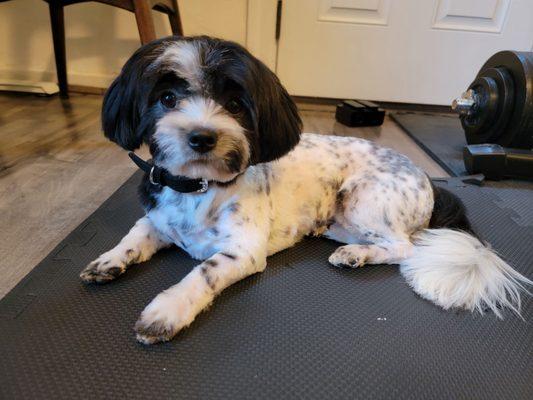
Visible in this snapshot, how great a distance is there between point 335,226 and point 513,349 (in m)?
0.59

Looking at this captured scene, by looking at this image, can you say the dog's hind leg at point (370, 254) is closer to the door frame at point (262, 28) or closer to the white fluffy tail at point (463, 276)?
the white fluffy tail at point (463, 276)

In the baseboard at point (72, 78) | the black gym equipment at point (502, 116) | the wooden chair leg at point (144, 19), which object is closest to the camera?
the black gym equipment at point (502, 116)

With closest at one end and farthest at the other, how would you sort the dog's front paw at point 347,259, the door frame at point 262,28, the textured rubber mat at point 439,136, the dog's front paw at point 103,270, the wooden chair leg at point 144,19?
the dog's front paw at point 103,270, the dog's front paw at point 347,259, the wooden chair leg at point 144,19, the textured rubber mat at point 439,136, the door frame at point 262,28

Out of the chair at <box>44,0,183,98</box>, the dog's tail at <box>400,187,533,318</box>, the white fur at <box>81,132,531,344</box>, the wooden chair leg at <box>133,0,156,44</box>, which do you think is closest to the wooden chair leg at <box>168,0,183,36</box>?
the chair at <box>44,0,183,98</box>

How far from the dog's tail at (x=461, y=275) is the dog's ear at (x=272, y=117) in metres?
0.53

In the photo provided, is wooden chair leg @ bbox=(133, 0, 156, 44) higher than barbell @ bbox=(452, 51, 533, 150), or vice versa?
wooden chair leg @ bbox=(133, 0, 156, 44)

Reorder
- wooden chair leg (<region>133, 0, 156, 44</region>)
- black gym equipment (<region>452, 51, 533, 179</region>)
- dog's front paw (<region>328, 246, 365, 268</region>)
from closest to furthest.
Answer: dog's front paw (<region>328, 246, 365, 268</region>) < black gym equipment (<region>452, 51, 533, 179</region>) < wooden chair leg (<region>133, 0, 156, 44</region>)

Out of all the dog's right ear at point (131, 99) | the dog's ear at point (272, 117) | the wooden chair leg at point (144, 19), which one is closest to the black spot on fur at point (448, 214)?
the dog's ear at point (272, 117)

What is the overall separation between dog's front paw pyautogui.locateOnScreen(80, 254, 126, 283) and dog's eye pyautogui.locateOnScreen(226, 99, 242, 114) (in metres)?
0.50

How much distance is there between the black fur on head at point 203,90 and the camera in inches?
34.8

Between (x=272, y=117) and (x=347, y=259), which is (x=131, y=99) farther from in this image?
(x=347, y=259)

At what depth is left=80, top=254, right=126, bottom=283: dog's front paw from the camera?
102cm

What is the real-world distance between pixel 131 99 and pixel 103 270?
17.4 inches

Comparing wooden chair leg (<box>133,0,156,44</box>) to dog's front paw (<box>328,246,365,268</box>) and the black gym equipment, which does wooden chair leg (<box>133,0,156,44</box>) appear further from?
the black gym equipment
